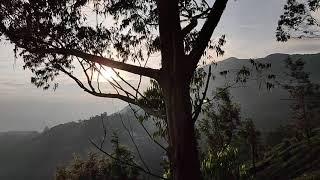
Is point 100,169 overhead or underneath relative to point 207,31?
underneath

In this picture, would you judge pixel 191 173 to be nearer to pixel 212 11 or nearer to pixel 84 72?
pixel 212 11

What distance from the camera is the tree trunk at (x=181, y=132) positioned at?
22.1 feet

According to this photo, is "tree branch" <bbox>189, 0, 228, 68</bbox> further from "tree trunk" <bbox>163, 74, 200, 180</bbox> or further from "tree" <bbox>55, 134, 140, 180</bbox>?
"tree" <bbox>55, 134, 140, 180</bbox>

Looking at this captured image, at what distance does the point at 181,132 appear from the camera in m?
6.82

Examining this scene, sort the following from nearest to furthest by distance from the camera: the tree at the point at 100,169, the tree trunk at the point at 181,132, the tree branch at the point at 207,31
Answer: the tree trunk at the point at 181,132 < the tree branch at the point at 207,31 < the tree at the point at 100,169

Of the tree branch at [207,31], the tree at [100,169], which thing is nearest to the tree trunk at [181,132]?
the tree branch at [207,31]

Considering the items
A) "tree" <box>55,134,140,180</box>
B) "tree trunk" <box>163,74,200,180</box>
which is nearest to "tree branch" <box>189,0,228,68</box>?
"tree trunk" <box>163,74,200,180</box>

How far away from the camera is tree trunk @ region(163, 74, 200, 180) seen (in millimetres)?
6727

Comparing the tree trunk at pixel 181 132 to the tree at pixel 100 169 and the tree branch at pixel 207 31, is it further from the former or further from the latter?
the tree at pixel 100 169

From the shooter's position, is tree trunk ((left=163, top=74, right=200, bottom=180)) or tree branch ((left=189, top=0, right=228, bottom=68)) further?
tree branch ((left=189, top=0, right=228, bottom=68))

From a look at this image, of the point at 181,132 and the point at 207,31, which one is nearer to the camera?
the point at 181,132

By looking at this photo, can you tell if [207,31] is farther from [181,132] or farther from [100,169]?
[100,169]

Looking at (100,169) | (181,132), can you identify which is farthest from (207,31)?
(100,169)

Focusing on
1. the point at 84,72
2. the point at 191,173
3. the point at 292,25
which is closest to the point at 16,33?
the point at 84,72
